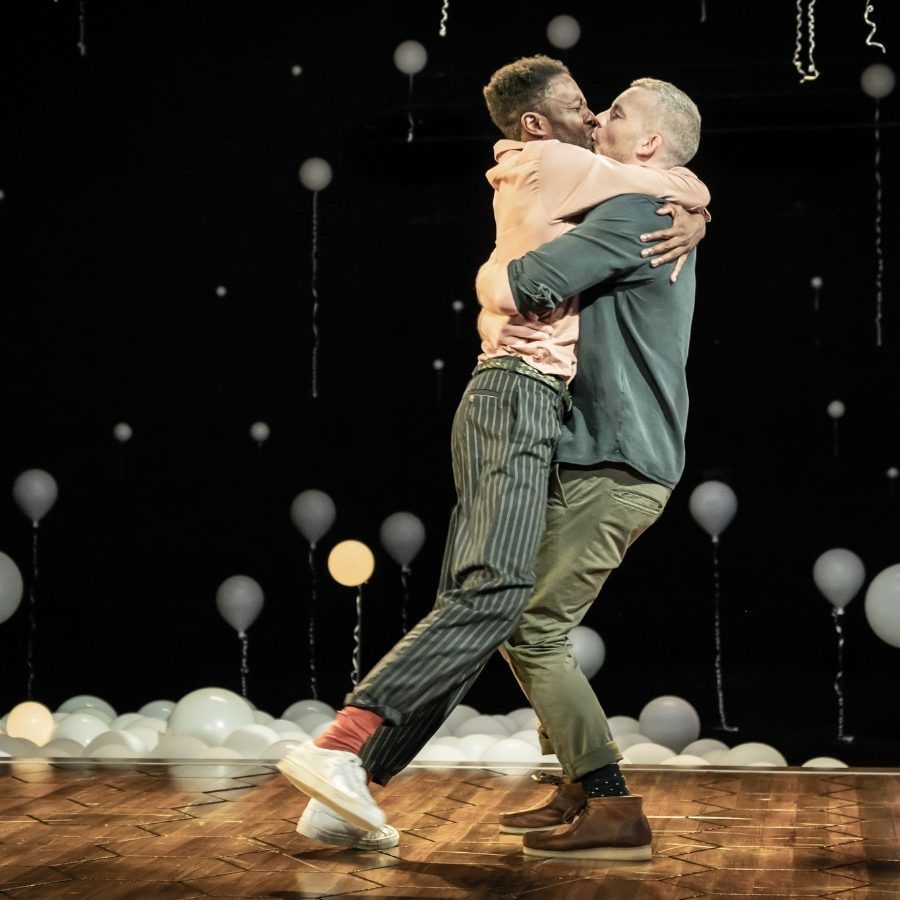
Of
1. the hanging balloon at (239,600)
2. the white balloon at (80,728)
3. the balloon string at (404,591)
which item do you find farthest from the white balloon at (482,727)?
the white balloon at (80,728)

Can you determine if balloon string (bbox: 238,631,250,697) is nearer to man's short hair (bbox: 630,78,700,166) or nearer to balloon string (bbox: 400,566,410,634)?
balloon string (bbox: 400,566,410,634)

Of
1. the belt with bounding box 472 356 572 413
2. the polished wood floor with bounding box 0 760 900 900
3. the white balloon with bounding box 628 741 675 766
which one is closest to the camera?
the polished wood floor with bounding box 0 760 900 900

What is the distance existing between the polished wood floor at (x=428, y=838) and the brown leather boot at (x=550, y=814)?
3 centimetres

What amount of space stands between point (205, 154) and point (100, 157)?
38cm

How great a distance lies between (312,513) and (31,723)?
1.13 m

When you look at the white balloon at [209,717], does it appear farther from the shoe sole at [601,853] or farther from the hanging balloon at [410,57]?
the hanging balloon at [410,57]

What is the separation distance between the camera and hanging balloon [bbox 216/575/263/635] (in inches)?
186

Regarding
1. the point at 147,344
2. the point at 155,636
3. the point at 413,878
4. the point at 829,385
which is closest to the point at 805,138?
the point at 829,385

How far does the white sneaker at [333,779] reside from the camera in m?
1.93

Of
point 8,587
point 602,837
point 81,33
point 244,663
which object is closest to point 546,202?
point 602,837

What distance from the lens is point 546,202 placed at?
211cm

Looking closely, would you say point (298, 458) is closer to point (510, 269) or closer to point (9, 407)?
point (9, 407)

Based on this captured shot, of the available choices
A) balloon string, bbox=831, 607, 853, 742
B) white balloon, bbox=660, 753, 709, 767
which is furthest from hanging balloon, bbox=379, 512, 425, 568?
balloon string, bbox=831, 607, 853, 742

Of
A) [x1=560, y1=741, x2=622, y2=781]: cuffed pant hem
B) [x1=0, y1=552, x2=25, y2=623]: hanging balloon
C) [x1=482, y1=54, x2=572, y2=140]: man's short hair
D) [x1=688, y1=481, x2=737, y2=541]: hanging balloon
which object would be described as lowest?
[x1=560, y1=741, x2=622, y2=781]: cuffed pant hem
